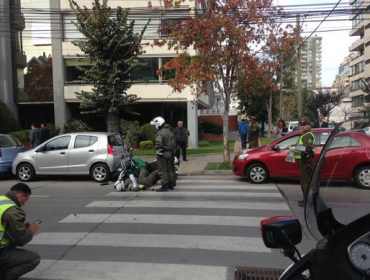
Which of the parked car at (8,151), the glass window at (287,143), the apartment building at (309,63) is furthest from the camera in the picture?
Answer: the apartment building at (309,63)

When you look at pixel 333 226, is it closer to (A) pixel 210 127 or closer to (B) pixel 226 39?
(B) pixel 226 39

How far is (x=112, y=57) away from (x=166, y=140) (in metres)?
8.97

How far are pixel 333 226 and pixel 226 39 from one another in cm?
1109

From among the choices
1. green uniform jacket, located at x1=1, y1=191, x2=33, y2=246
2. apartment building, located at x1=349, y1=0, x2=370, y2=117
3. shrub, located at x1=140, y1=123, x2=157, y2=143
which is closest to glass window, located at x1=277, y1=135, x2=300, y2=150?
green uniform jacket, located at x1=1, y1=191, x2=33, y2=246

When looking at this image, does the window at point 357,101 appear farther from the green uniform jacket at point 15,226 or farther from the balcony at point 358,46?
the green uniform jacket at point 15,226

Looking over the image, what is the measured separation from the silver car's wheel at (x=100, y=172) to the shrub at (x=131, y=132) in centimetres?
993

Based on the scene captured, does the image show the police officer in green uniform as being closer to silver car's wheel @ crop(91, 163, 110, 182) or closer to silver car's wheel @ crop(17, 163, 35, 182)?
silver car's wheel @ crop(91, 163, 110, 182)

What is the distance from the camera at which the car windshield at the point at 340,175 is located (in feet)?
7.22

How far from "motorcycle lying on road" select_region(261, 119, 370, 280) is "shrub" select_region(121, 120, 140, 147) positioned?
62.4ft

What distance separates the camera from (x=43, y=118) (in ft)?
88.5

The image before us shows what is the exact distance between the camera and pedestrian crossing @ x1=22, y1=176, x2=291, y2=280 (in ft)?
14.4

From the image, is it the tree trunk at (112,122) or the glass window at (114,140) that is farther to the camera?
the tree trunk at (112,122)

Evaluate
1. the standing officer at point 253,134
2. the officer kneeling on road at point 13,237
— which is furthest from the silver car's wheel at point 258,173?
the officer kneeling on road at point 13,237

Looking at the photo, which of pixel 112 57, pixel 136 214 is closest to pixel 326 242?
pixel 136 214
